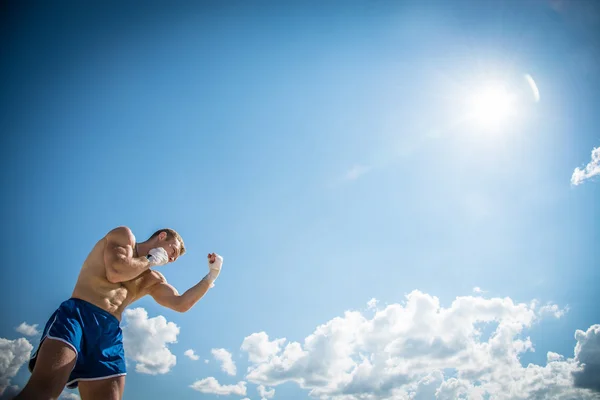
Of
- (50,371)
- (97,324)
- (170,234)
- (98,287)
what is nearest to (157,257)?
(170,234)

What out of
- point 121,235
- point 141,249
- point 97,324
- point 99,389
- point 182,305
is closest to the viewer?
point 99,389

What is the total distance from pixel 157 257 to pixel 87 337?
1.10m

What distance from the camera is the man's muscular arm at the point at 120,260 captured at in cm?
366

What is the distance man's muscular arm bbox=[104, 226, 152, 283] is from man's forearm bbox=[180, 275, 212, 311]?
0.81 meters

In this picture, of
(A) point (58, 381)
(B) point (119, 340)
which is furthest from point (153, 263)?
(A) point (58, 381)

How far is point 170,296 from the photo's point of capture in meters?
4.43

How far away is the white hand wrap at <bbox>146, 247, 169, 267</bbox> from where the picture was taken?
155 inches

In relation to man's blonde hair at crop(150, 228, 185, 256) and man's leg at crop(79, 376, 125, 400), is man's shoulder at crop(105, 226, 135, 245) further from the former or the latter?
man's leg at crop(79, 376, 125, 400)

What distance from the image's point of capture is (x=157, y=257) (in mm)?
3957

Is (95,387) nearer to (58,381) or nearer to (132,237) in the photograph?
(58,381)

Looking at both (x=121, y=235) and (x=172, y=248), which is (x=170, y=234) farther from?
(x=121, y=235)

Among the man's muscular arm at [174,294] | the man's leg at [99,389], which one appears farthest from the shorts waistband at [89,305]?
the man's muscular arm at [174,294]

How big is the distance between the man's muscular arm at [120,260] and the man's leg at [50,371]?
0.82m

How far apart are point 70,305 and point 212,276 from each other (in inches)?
70.3
